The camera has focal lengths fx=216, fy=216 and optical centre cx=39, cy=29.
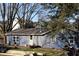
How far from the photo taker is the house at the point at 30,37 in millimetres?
1982

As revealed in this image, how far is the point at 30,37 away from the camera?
1983 mm

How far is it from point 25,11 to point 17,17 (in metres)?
0.09

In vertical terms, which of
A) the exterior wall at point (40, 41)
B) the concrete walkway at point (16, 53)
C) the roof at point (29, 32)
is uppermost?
the roof at point (29, 32)

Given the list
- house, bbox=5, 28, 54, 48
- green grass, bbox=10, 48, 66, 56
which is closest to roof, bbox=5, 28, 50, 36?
house, bbox=5, 28, 54, 48

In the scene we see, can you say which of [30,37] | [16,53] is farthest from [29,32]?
[16,53]

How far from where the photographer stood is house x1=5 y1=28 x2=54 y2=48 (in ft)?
6.50

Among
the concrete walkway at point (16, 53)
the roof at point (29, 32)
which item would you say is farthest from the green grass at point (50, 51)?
the roof at point (29, 32)

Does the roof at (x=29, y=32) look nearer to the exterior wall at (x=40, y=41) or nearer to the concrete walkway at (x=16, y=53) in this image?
the exterior wall at (x=40, y=41)

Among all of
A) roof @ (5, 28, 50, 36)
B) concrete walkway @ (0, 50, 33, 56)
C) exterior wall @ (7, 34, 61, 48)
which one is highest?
roof @ (5, 28, 50, 36)

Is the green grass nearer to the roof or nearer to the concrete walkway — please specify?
the concrete walkway

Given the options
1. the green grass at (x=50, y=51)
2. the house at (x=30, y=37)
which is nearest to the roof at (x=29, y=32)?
the house at (x=30, y=37)

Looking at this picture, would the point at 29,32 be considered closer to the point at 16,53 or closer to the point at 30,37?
the point at 30,37

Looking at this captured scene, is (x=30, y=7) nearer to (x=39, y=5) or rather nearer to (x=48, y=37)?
(x=39, y=5)

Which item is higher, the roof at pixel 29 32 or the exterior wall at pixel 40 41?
the roof at pixel 29 32
